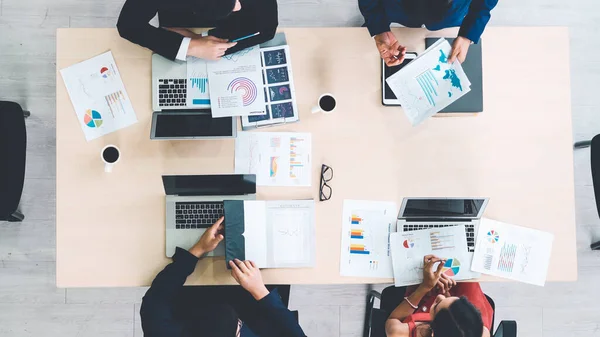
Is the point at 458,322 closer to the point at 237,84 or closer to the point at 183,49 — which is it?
the point at 237,84

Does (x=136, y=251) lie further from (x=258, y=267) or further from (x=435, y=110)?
(x=435, y=110)

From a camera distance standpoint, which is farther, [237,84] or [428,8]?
[237,84]

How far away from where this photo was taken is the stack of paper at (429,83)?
5.55ft

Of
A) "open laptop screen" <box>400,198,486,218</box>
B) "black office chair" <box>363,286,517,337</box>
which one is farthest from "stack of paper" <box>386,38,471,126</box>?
"black office chair" <box>363,286,517,337</box>

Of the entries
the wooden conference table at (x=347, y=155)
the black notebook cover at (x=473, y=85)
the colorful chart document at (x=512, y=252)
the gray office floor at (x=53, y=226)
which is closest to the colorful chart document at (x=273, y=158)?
the wooden conference table at (x=347, y=155)

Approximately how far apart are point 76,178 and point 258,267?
75 centimetres

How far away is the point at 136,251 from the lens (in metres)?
1.70

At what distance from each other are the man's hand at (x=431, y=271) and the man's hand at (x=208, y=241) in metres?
0.77

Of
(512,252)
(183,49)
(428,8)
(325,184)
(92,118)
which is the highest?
(428,8)

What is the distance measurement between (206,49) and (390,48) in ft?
2.23

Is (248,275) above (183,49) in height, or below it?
below

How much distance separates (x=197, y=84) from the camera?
1.70m

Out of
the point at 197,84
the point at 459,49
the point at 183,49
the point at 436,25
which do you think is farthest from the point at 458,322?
the point at 183,49

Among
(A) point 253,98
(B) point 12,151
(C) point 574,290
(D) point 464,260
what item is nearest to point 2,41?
(B) point 12,151
